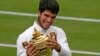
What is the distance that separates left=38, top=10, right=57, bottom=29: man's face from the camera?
14.5 ft

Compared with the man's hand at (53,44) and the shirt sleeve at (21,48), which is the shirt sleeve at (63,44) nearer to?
the man's hand at (53,44)

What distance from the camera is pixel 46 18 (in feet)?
14.5

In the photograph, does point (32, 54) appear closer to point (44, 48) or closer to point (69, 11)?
point (44, 48)

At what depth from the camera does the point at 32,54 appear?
4117mm

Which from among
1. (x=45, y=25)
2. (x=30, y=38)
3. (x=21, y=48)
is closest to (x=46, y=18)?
(x=45, y=25)

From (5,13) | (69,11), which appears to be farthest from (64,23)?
(5,13)

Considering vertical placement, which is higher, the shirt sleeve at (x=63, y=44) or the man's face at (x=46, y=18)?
the man's face at (x=46, y=18)

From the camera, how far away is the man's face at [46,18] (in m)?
4.43

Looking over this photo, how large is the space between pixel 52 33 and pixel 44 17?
0.61 feet

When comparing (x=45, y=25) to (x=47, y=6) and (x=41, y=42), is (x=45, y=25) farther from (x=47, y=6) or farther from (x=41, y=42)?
(x=41, y=42)

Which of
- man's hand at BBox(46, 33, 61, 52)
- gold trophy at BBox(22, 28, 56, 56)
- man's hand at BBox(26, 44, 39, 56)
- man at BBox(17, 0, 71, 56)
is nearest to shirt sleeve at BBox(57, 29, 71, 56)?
man at BBox(17, 0, 71, 56)

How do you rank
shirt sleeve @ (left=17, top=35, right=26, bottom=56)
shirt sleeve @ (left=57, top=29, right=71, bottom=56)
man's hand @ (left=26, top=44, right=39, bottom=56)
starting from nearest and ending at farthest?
man's hand @ (left=26, top=44, right=39, bottom=56)
shirt sleeve @ (left=17, top=35, right=26, bottom=56)
shirt sleeve @ (left=57, top=29, right=71, bottom=56)

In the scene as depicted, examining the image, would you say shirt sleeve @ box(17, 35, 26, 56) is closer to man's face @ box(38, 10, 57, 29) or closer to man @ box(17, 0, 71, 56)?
man @ box(17, 0, 71, 56)

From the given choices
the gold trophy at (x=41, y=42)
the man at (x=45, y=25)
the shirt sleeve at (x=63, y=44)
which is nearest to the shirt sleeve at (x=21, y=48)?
the man at (x=45, y=25)
